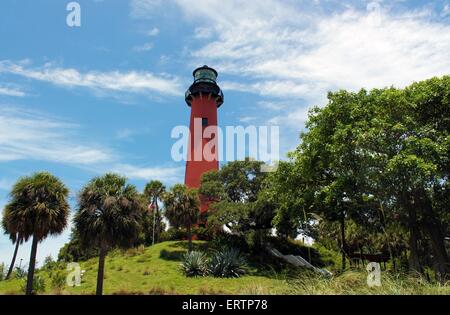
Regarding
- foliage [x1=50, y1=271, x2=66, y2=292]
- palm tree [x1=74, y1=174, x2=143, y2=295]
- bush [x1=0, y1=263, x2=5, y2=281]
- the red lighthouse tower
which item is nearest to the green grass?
foliage [x1=50, y1=271, x2=66, y2=292]

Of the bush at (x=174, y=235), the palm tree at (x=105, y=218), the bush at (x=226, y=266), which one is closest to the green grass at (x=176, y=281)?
the bush at (x=226, y=266)

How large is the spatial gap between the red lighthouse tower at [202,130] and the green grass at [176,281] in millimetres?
11003

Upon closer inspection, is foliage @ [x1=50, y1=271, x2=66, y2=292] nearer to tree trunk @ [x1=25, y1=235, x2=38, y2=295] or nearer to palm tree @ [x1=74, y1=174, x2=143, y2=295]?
tree trunk @ [x1=25, y1=235, x2=38, y2=295]

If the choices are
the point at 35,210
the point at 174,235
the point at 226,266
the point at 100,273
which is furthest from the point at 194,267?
the point at 174,235

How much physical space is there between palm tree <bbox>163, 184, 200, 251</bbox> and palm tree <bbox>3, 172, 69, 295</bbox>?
15.3 meters

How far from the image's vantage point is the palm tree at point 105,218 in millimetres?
21531

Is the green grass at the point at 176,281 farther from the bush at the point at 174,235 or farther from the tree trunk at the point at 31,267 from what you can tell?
the bush at the point at 174,235

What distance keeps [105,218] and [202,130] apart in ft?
90.4

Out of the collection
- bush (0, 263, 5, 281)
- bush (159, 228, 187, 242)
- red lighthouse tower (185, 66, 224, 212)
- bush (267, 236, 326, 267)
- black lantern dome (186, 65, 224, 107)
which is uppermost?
black lantern dome (186, 65, 224, 107)

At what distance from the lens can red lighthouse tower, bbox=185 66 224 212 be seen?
47375 millimetres

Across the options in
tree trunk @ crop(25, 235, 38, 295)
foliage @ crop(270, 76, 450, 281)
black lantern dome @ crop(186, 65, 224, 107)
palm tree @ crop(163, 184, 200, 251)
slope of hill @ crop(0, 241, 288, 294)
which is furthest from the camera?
black lantern dome @ crop(186, 65, 224, 107)

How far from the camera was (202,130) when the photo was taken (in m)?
47.9

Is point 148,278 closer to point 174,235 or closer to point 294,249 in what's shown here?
point 174,235

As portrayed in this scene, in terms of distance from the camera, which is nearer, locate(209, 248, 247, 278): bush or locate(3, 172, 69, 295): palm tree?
locate(3, 172, 69, 295): palm tree
